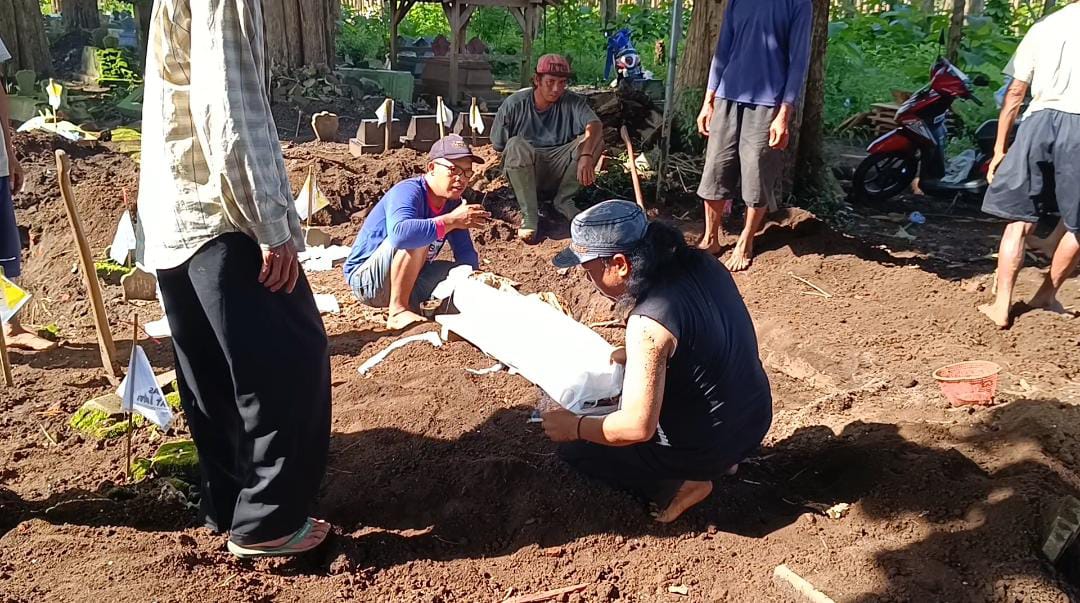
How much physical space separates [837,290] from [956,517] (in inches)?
102

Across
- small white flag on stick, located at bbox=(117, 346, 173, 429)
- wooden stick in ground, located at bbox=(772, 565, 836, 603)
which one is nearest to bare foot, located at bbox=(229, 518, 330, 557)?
small white flag on stick, located at bbox=(117, 346, 173, 429)

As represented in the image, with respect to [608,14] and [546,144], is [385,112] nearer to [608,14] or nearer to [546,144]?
[546,144]

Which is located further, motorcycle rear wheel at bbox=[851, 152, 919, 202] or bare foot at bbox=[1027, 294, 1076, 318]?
motorcycle rear wheel at bbox=[851, 152, 919, 202]

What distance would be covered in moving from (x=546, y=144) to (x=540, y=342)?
2.97m

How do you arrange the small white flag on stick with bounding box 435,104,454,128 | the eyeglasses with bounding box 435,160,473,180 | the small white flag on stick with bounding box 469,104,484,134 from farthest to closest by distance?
1. the small white flag on stick with bounding box 469,104,484,134
2. the small white flag on stick with bounding box 435,104,454,128
3. the eyeglasses with bounding box 435,160,473,180

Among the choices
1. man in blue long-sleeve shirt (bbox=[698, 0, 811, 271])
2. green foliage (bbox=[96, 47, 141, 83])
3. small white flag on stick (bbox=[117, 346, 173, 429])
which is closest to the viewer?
small white flag on stick (bbox=[117, 346, 173, 429])

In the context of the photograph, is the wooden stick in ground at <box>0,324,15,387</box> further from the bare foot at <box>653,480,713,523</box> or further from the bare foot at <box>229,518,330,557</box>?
the bare foot at <box>653,480,713,523</box>

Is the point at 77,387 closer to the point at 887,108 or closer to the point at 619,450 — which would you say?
the point at 619,450

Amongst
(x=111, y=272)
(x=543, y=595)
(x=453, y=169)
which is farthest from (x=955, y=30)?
(x=543, y=595)

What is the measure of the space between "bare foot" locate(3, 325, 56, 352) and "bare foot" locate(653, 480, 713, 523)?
3.35 m

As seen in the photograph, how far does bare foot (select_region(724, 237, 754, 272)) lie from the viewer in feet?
17.9

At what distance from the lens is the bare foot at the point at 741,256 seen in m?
5.45

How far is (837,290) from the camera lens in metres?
5.12

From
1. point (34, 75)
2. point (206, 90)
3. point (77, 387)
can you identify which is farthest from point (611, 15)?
point (206, 90)
